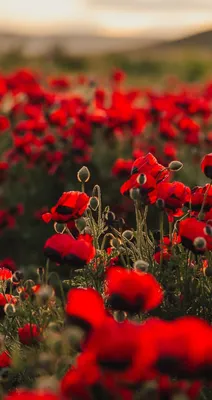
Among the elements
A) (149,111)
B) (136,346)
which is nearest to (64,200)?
(136,346)

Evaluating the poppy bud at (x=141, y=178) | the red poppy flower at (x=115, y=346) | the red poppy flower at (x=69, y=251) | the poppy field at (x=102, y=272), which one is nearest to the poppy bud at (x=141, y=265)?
the poppy field at (x=102, y=272)

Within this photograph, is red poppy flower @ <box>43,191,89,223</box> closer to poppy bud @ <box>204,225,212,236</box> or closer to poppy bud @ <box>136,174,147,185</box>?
poppy bud @ <box>136,174,147,185</box>

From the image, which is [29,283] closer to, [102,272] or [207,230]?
[102,272]

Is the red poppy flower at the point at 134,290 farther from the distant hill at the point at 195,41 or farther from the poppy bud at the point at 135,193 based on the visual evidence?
the distant hill at the point at 195,41

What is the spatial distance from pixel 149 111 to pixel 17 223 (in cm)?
134

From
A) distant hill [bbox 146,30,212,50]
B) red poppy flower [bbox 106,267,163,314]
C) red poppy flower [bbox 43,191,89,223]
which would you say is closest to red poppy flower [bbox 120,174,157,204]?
red poppy flower [bbox 43,191,89,223]

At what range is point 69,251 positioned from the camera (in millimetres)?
1920

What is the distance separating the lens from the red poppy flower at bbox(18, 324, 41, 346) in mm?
2023

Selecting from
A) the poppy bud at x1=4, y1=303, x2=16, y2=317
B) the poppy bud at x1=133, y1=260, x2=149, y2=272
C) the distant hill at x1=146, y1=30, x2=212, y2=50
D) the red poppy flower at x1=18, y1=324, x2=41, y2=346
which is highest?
the poppy bud at x1=133, y1=260, x2=149, y2=272

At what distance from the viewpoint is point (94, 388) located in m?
1.29

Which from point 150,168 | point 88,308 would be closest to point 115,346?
point 88,308

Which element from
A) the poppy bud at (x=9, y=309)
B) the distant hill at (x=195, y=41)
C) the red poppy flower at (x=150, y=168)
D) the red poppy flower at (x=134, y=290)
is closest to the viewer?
the red poppy flower at (x=134, y=290)

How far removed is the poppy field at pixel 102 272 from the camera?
1210 millimetres

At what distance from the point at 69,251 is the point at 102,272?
35 cm
